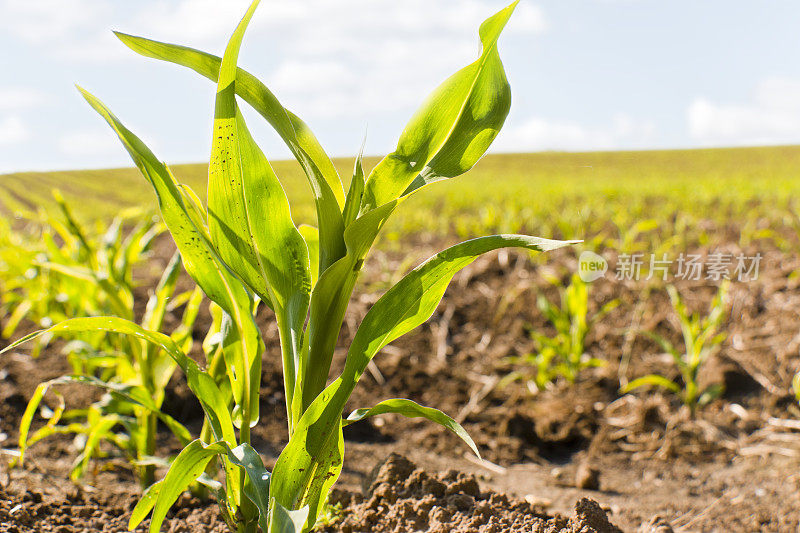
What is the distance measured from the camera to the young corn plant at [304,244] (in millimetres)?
907

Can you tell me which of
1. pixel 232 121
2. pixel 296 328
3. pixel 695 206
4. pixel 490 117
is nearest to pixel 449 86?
pixel 490 117

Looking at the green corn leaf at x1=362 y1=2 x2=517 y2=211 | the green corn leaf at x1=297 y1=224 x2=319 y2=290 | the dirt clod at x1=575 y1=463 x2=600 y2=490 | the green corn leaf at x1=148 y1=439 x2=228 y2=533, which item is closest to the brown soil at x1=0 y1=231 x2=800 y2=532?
the dirt clod at x1=575 y1=463 x2=600 y2=490

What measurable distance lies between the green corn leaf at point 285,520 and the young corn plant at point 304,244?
80 millimetres

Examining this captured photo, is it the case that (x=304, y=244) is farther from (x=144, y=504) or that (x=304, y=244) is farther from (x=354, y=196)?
(x=144, y=504)

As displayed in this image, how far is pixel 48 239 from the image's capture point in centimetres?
215

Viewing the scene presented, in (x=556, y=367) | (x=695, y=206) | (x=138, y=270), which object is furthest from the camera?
(x=695, y=206)

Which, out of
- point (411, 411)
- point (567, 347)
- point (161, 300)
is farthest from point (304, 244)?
point (567, 347)

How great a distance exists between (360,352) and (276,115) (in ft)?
1.23

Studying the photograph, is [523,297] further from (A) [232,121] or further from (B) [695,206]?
(B) [695,206]

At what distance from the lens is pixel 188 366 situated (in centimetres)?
100

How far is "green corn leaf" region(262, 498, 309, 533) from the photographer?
0.83 meters

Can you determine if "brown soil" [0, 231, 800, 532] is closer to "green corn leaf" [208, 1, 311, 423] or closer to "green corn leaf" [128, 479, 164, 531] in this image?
"green corn leaf" [128, 479, 164, 531]

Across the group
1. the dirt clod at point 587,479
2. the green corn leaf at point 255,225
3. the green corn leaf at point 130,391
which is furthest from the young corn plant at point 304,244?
the dirt clod at point 587,479

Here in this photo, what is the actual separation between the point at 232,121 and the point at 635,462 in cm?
190
